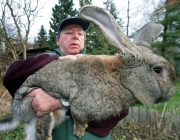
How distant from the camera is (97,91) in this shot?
5.28 ft

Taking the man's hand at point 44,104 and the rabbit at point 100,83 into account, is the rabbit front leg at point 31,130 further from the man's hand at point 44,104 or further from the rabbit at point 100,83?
the man's hand at point 44,104

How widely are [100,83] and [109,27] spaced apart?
0.47 meters

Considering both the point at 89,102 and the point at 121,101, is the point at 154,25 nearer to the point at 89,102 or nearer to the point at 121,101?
the point at 121,101

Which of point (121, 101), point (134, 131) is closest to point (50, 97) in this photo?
point (121, 101)

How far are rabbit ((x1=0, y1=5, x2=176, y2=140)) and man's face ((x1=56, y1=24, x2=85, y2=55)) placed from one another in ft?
2.02

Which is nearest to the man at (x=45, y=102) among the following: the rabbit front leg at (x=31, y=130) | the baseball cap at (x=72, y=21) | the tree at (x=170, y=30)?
the rabbit front leg at (x=31, y=130)

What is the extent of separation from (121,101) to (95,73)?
333 mm

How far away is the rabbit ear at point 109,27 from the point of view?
4.89 ft

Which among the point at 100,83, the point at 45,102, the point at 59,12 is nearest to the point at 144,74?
the point at 100,83

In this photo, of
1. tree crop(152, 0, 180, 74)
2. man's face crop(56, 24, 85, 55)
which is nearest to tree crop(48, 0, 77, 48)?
Result: tree crop(152, 0, 180, 74)

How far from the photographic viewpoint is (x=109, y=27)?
5.32 feet

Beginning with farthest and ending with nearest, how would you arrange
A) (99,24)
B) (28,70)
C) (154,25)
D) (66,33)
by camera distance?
(66,33)
(154,25)
(28,70)
(99,24)

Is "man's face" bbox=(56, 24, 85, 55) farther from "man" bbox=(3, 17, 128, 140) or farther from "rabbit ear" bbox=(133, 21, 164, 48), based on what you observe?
"rabbit ear" bbox=(133, 21, 164, 48)

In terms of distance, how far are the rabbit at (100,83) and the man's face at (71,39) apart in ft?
2.02
